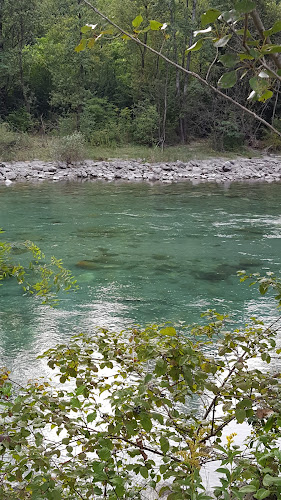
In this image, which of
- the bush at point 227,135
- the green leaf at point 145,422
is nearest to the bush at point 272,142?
the bush at point 227,135

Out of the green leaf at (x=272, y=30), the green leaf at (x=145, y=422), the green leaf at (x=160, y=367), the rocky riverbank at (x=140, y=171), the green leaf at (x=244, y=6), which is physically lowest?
the rocky riverbank at (x=140, y=171)

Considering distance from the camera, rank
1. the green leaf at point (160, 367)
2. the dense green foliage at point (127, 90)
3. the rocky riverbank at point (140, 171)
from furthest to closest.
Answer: the dense green foliage at point (127, 90)
the rocky riverbank at point (140, 171)
the green leaf at point (160, 367)

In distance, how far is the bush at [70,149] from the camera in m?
18.6

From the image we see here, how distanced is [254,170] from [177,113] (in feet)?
21.5

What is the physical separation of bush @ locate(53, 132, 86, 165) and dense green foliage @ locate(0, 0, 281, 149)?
3789 mm

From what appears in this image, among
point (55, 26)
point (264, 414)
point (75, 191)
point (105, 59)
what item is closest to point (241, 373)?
point (264, 414)

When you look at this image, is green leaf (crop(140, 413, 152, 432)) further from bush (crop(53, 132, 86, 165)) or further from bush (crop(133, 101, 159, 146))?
bush (crop(133, 101, 159, 146))

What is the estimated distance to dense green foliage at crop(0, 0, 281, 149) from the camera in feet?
74.4

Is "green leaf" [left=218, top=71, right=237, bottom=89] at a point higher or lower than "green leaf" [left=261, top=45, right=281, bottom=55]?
lower

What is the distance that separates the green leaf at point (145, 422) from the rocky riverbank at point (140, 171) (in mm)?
15037

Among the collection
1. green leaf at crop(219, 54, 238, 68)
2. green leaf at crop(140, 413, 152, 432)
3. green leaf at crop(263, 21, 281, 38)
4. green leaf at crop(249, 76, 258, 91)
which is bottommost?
green leaf at crop(140, 413, 152, 432)

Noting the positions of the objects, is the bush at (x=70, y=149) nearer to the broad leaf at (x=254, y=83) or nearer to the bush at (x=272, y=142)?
the bush at (x=272, y=142)

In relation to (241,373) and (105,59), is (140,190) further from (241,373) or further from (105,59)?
(105,59)

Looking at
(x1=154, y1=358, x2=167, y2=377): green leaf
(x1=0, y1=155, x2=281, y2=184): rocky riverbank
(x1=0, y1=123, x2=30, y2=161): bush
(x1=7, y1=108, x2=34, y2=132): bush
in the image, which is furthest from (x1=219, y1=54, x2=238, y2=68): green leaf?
(x1=7, y1=108, x2=34, y2=132): bush
